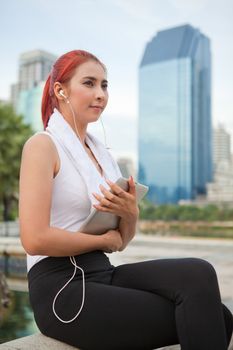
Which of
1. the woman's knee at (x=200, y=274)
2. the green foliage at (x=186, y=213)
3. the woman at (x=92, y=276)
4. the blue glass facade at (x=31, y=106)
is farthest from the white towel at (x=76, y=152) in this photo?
the blue glass facade at (x=31, y=106)

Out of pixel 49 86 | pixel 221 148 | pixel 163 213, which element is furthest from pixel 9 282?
pixel 221 148

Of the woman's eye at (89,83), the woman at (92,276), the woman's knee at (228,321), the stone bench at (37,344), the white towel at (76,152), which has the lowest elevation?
the stone bench at (37,344)

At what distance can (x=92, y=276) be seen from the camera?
127 centimetres

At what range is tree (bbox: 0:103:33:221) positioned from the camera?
15633 mm

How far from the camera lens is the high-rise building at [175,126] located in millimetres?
67375

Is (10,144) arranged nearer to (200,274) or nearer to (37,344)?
(37,344)

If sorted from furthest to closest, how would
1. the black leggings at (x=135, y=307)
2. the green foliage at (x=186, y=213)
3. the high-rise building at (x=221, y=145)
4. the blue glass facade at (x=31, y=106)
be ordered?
the high-rise building at (x=221, y=145) < the blue glass facade at (x=31, y=106) < the green foliage at (x=186, y=213) < the black leggings at (x=135, y=307)

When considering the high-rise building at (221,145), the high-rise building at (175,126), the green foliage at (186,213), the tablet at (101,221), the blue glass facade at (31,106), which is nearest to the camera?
the tablet at (101,221)

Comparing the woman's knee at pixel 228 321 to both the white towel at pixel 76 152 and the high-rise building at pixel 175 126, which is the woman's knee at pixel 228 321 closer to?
the white towel at pixel 76 152

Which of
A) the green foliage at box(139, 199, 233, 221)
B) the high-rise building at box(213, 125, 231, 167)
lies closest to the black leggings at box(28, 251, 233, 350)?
the green foliage at box(139, 199, 233, 221)

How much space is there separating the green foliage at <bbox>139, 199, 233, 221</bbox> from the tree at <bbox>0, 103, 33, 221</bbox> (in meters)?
18.5

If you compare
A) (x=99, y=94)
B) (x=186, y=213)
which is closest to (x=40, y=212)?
(x=99, y=94)

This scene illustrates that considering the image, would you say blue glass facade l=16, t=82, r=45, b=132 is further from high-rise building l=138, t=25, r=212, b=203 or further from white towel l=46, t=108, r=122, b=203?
white towel l=46, t=108, r=122, b=203

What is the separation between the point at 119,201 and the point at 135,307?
0.29 m
